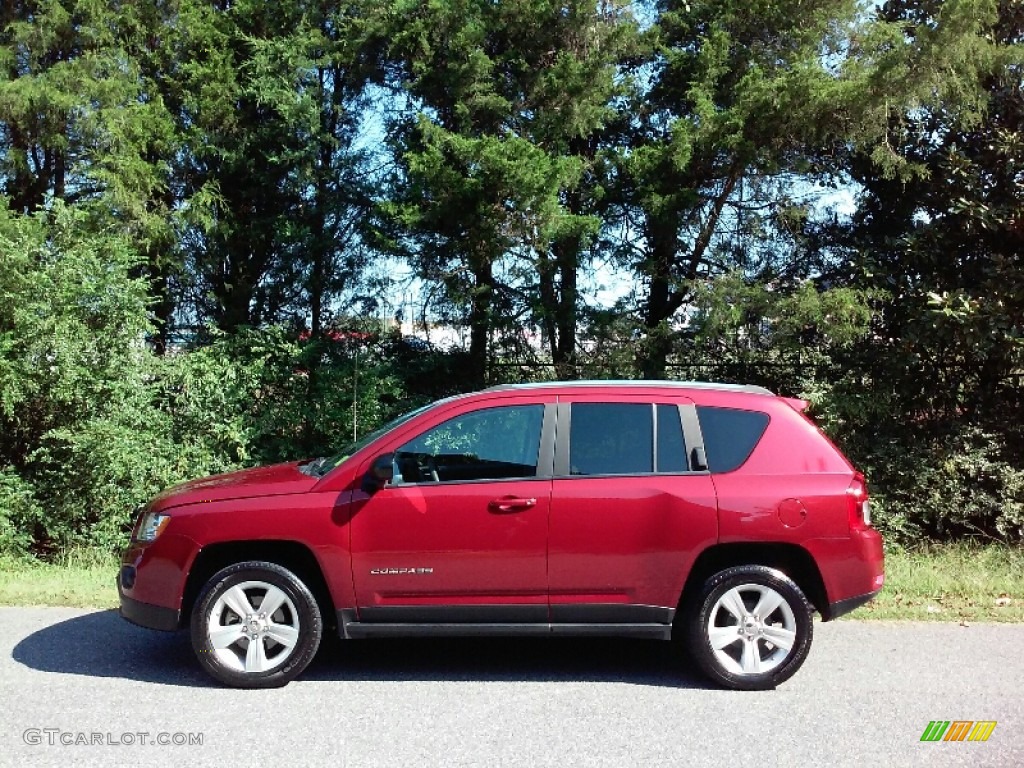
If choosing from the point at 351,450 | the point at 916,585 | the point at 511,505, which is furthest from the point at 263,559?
the point at 916,585

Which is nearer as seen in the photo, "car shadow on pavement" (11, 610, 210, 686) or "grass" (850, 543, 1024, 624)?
"car shadow on pavement" (11, 610, 210, 686)

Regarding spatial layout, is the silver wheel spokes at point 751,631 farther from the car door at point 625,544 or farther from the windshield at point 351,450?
the windshield at point 351,450

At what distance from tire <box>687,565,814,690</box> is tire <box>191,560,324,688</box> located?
2.24 m

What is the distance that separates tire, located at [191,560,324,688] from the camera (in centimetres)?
504

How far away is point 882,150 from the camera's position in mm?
9547

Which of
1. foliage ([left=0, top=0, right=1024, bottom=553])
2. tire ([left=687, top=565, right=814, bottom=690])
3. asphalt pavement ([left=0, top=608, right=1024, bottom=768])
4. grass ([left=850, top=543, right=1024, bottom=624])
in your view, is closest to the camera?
asphalt pavement ([left=0, top=608, right=1024, bottom=768])

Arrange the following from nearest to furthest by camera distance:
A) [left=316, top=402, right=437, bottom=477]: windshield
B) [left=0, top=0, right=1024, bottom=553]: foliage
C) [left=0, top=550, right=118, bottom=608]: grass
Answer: [left=316, top=402, right=437, bottom=477]: windshield → [left=0, top=550, right=118, bottom=608]: grass → [left=0, top=0, right=1024, bottom=553]: foliage

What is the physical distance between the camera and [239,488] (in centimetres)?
530

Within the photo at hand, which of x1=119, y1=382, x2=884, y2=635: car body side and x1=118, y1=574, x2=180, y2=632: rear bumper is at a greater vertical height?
x1=119, y1=382, x2=884, y2=635: car body side

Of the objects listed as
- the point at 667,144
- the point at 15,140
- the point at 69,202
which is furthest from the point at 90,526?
the point at 667,144

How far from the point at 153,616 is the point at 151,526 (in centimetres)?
A: 53

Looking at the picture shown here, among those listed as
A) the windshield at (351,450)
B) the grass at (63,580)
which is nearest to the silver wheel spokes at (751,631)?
the windshield at (351,450)

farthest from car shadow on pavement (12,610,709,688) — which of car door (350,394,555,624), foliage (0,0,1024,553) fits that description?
foliage (0,0,1024,553)

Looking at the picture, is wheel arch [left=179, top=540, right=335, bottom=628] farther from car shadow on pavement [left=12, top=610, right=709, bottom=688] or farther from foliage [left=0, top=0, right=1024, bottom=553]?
foliage [left=0, top=0, right=1024, bottom=553]
